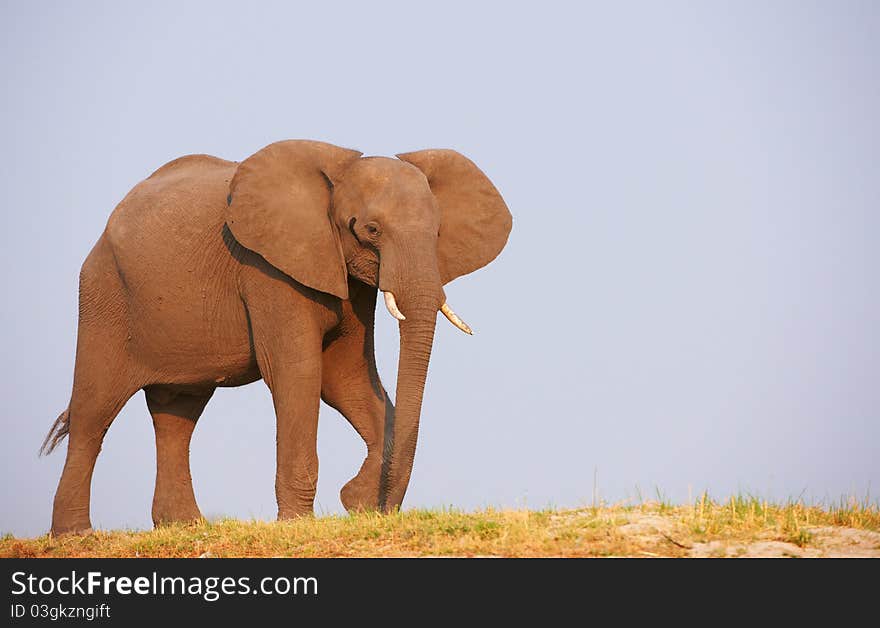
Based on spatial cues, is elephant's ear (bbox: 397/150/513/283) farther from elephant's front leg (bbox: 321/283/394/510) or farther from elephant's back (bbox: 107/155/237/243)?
elephant's back (bbox: 107/155/237/243)

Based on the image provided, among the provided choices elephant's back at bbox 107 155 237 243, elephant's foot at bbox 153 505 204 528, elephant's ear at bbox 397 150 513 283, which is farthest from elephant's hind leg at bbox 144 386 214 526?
elephant's ear at bbox 397 150 513 283

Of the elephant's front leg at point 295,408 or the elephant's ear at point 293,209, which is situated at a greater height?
the elephant's ear at point 293,209

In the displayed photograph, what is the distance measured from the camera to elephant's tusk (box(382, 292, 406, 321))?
15.8 m

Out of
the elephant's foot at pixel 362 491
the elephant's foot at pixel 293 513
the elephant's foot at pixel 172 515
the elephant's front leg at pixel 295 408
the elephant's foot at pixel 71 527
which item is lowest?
the elephant's foot at pixel 71 527

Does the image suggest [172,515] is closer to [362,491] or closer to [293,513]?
[293,513]

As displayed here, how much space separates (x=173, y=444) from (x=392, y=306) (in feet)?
17.9

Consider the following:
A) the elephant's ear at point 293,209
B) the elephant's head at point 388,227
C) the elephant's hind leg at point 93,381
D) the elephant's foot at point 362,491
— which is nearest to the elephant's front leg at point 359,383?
the elephant's head at point 388,227

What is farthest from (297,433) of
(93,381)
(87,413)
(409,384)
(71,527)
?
(71,527)

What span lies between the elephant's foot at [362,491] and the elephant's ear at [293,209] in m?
2.31

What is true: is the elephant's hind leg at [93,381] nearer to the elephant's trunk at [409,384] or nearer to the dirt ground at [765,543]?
the elephant's trunk at [409,384]

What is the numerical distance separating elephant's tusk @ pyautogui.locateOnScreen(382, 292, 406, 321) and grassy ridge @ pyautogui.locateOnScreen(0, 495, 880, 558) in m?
2.34

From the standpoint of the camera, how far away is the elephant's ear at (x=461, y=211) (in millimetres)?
17500

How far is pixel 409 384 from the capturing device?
15766 millimetres

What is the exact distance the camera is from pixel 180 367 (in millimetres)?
18234
